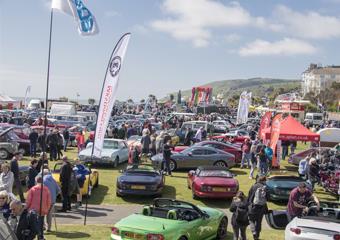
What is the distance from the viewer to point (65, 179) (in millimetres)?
13812

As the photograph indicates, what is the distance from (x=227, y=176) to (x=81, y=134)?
12.4 meters

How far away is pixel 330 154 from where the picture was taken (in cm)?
2369

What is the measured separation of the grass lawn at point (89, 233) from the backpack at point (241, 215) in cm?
150

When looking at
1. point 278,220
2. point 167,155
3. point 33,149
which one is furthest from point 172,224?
point 33,149

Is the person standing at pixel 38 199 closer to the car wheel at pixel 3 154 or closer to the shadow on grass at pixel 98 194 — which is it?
the shadow on grass at pixel 98 194

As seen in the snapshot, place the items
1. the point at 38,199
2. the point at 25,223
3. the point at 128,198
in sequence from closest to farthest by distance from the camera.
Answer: the point at 25,223, the point at 38,199, the point at 128,198

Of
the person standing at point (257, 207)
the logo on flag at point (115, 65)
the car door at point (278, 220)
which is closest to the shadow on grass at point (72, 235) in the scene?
the person standing at point (257, 207)

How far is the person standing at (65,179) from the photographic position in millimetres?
13750

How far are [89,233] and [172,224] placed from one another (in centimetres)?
295

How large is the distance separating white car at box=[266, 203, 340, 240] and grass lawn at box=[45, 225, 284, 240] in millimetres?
1721

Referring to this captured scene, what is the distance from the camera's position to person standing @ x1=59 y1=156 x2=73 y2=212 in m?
13.8

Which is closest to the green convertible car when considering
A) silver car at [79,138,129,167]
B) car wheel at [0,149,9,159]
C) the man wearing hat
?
the man wearing hat

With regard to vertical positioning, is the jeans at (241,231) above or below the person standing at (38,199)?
below

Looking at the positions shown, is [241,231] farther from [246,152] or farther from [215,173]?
[246,152]
